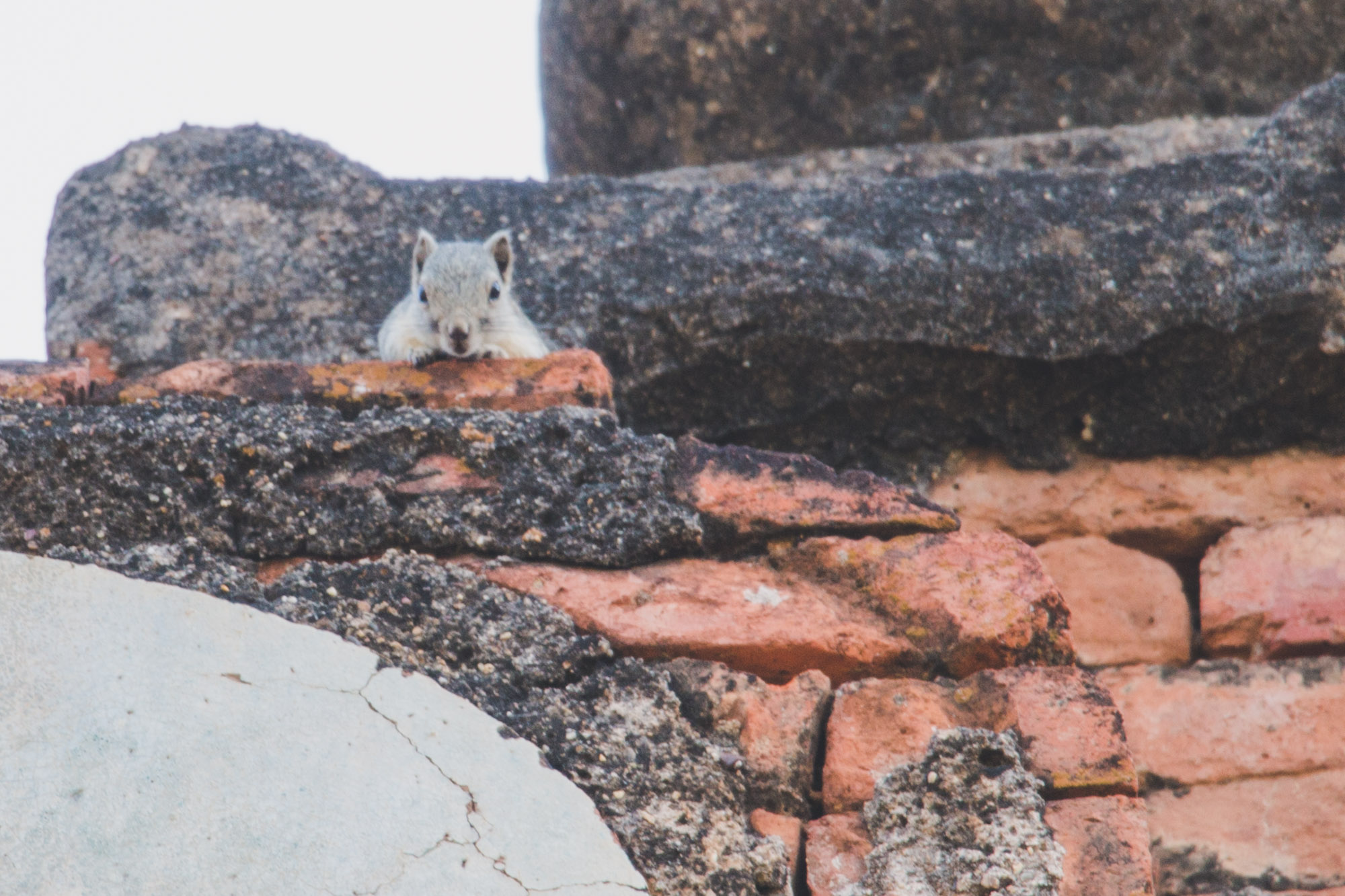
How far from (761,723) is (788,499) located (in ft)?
1.36

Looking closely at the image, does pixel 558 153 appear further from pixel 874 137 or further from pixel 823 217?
pixel 823 217

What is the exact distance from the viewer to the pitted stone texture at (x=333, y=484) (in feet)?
6.71

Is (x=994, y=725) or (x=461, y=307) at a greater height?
(x=461, y=307)

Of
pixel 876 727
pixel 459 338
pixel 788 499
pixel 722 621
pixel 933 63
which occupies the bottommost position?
pixel 876 727

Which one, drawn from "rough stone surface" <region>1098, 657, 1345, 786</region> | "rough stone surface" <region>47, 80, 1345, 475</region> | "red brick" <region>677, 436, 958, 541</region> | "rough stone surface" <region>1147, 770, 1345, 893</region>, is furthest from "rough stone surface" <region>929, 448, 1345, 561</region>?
"red brick" <region>677, 436, 958, 541</region>

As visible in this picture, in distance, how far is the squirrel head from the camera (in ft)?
10.4

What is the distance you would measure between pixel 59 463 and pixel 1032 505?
2.01 m

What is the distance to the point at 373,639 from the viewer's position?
190 cm

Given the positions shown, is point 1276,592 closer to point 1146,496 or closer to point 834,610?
point 1146,496

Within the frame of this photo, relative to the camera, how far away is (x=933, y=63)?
3.85m

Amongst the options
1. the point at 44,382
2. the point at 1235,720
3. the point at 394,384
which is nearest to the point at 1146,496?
the point at 1235,720

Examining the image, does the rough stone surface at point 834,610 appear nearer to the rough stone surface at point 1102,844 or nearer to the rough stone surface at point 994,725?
the rough stone surface at point 994,725

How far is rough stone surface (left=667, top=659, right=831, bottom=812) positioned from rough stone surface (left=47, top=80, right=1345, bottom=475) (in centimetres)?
111

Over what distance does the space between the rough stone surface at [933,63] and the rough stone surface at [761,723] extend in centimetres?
233
